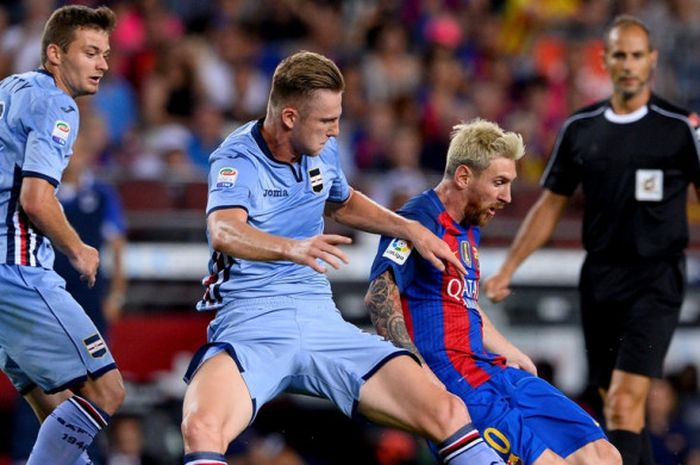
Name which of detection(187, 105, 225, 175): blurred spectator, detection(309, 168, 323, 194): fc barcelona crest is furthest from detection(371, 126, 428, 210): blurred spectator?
detection(309, 168, 323, 194): fc barcelona crest

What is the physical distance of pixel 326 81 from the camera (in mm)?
6504

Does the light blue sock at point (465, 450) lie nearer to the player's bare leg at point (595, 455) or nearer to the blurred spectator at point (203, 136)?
the player's bare leg at point (595, 455)

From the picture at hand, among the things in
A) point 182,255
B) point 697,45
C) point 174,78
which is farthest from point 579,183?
point 697,45

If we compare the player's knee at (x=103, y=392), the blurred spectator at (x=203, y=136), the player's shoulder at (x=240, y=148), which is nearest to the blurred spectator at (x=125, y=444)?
the blurred spectator at (x=203, y=136)

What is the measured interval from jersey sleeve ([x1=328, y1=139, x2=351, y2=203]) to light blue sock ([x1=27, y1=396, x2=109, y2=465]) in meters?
1.56

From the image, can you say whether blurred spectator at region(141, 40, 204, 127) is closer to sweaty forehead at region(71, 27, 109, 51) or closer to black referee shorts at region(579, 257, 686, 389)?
black referee shorts at region(579, 257, 686, 389)

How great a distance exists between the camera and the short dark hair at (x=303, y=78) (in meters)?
6.49

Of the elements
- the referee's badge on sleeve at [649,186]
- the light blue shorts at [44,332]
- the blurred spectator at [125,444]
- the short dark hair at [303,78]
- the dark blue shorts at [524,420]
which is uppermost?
the short dark hair at [303,78]

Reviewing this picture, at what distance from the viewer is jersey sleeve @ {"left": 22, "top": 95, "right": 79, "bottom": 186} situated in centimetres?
661

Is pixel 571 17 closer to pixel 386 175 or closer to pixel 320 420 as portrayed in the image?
pixel 386 175

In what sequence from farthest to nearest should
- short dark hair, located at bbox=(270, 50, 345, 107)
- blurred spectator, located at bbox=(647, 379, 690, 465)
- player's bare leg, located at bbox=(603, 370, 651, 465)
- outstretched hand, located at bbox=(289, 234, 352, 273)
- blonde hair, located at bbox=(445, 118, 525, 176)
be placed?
1. blurred spectator, located at bbox=(647, 379, 690, 465)
2. player's bare leg, located at bbox=(603, 370, 651, 465)
3. blonde hair, located at bbox=(445, 118, 525, 176)
4. short dark hair, located at bbox=(270, 50, 345, 107)
5. outstretched hand, located at bbox=(289, 234, 352, 273)

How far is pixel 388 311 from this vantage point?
688 cm

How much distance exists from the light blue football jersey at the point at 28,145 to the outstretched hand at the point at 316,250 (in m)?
1.38

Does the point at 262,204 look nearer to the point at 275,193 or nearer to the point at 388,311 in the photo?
the point at 275,193
